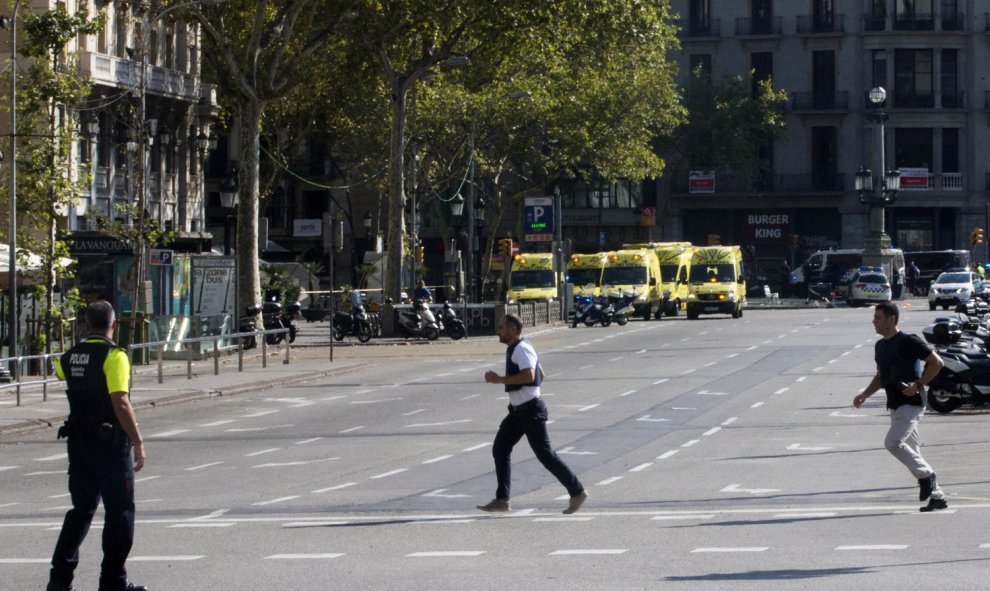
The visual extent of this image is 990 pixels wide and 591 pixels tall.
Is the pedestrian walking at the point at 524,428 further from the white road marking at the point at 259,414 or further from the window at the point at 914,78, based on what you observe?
the window at the point at 914,78

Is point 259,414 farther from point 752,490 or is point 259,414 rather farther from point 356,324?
point 356,324

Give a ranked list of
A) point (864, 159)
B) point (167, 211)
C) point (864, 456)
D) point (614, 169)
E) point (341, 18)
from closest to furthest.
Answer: point (864, 456) < point (341, 18) < point (167, 211) < point (614, 169) < point (864, 159)

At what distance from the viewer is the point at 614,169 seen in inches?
2822

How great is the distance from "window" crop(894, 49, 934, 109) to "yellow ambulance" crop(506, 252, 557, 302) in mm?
33500

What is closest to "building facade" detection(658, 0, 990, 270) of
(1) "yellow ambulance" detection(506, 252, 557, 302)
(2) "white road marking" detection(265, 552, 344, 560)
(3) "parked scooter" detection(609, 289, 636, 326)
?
(1) "yellow ambulance" detection(506, 252, 557, 302)

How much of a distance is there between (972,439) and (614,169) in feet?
173

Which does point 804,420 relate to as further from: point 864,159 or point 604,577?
point 864,159

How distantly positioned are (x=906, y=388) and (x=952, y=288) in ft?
164

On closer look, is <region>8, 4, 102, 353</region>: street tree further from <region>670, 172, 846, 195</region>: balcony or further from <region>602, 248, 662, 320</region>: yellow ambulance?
<region>670, 172, 846, 195</region>: balcony

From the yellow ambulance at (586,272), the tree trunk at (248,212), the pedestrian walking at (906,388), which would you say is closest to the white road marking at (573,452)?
the pedestrian walking at (906,388)

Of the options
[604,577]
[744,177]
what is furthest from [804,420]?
[744,177]

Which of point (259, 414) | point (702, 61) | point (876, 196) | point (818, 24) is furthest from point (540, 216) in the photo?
point (818, 24)

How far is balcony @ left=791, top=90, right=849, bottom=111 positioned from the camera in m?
84.9

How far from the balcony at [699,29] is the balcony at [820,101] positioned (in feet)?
16.7
